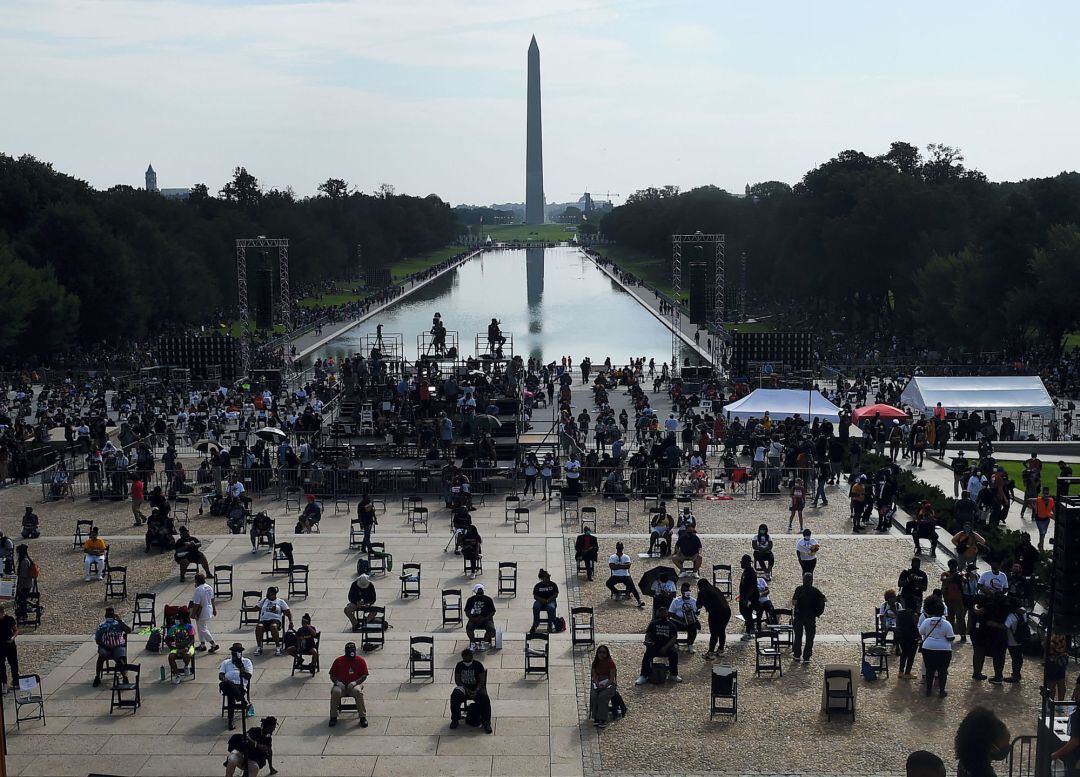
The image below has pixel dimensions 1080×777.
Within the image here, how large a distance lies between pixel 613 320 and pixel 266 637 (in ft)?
247

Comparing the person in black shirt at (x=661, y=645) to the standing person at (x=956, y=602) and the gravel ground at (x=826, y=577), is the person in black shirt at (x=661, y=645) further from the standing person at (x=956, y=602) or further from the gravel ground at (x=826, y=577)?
the standing person at (x=956, y=602)

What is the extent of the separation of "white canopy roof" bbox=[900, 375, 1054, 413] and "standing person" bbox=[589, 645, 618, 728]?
25.3 metres

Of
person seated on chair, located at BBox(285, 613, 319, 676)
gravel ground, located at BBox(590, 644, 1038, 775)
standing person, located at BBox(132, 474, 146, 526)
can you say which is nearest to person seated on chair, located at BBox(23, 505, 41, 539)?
standing person, located at BBox(132, 474, 146, 526)

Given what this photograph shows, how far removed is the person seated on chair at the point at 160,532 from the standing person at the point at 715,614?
475 inches

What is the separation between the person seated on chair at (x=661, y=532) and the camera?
2466cm

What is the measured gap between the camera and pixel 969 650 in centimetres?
1891

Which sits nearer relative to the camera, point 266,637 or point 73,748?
point 73,748

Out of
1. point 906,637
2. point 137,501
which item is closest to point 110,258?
point 137,501

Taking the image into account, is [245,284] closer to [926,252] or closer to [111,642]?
[926,252]

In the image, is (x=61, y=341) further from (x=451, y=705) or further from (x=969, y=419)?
(x=451, y=705)

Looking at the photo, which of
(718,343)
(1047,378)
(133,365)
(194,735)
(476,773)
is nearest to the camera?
(476,773)

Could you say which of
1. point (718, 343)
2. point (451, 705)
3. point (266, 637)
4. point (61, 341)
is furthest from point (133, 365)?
point (451, 705)

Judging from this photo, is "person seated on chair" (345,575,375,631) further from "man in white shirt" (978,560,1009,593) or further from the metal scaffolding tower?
the metal scaffolding tower

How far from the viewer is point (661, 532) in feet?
81.2
